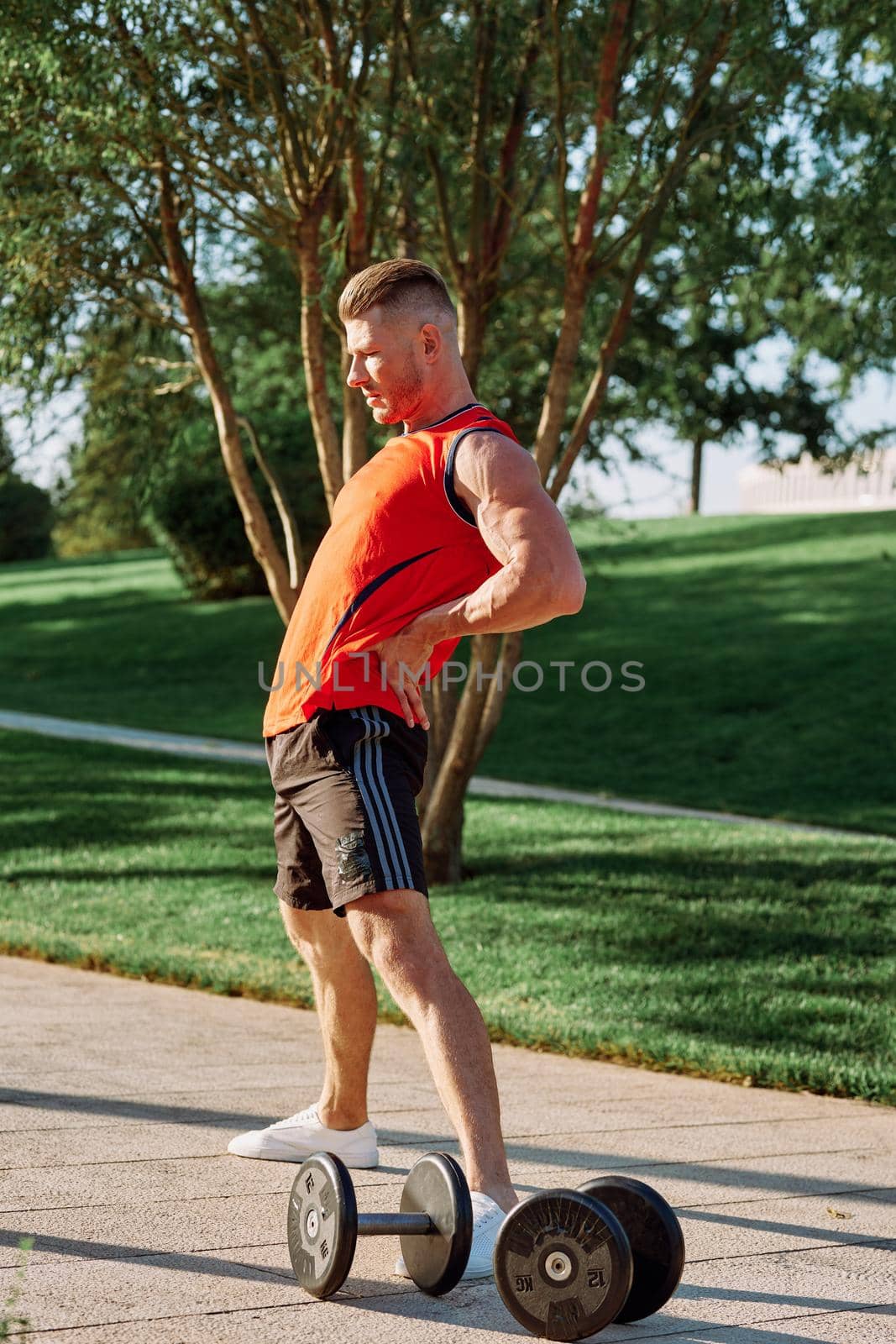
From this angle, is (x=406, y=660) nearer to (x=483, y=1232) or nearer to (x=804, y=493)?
(x=483, y=1232)

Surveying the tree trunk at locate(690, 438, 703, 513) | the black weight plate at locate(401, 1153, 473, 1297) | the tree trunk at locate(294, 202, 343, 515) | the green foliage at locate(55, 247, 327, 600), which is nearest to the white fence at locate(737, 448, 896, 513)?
the tree trunk at locate(690, 438, 703, 513)

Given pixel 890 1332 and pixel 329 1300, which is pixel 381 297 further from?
pixel 890 1332

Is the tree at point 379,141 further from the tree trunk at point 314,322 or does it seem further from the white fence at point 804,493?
the white fence at point 804,493

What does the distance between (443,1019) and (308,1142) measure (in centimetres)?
89

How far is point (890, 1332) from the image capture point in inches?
106

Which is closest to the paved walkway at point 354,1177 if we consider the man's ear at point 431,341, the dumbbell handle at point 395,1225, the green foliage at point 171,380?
the dumbbell handle at point 395,1225

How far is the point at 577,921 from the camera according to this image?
280 inches

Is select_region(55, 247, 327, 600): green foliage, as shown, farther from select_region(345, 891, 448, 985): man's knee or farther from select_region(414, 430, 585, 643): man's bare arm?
select_region(345, 891, 448, 985): man's knee

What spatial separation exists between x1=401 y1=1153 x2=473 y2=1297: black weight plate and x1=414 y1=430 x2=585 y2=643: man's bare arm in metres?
1.01

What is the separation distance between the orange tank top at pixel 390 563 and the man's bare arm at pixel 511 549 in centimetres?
8

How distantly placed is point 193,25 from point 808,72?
10.1 feet

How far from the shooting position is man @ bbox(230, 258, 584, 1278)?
287 cm

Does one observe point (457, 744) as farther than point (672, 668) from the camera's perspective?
No

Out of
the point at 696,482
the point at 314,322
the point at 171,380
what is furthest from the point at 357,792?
the point at 696,482
